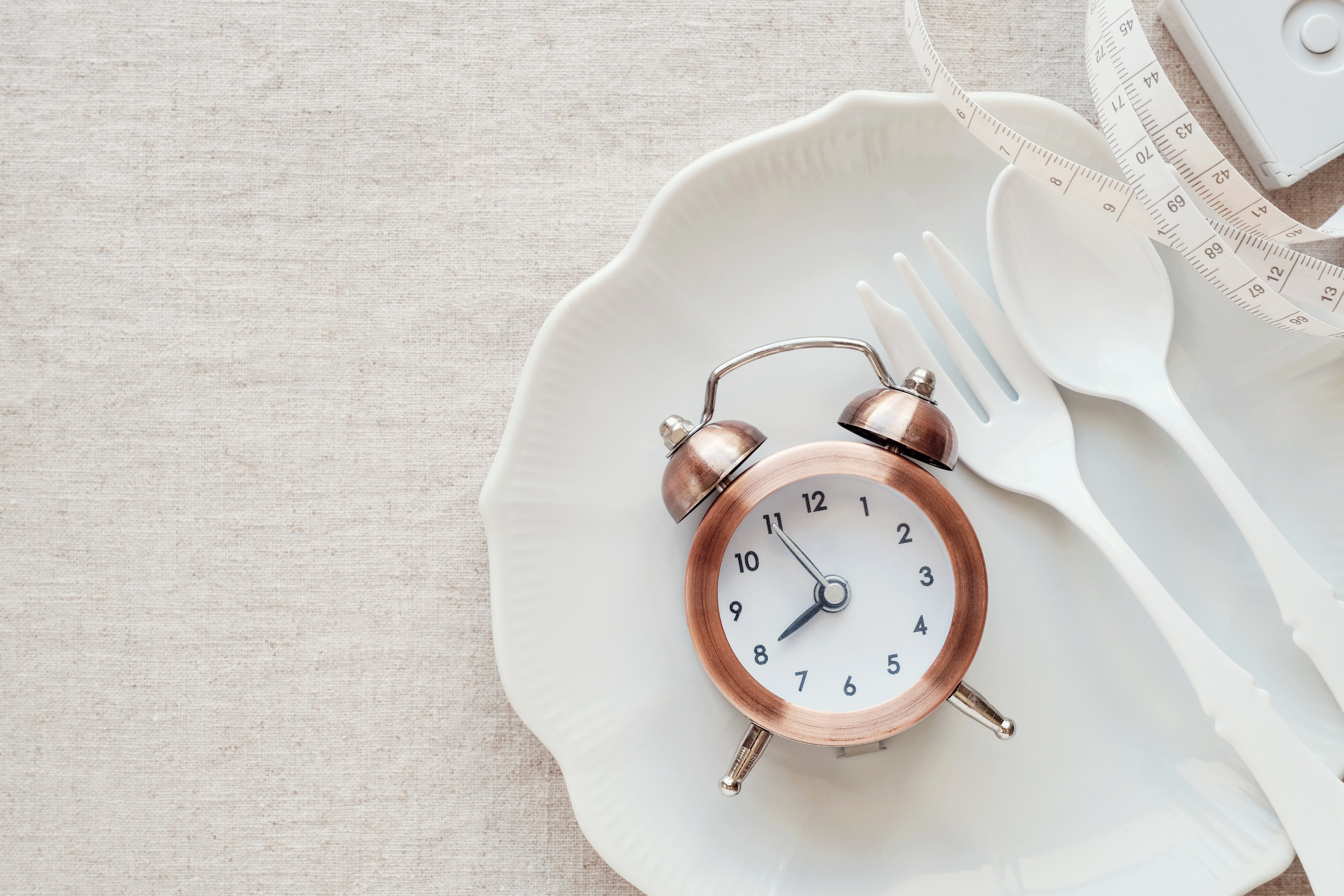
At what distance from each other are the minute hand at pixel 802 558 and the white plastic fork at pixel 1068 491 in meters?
0.20

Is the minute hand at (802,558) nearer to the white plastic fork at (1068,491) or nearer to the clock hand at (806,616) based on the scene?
the clock hand at (806,616)

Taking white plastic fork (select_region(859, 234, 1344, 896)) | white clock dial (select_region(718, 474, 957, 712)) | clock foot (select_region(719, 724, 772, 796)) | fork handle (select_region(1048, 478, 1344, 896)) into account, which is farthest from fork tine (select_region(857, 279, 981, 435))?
clock foot (select_region(719, 724, 772, 796))

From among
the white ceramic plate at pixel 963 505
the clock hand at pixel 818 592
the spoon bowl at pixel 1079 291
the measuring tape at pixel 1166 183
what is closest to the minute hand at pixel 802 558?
the clock hand at pixel 818 592

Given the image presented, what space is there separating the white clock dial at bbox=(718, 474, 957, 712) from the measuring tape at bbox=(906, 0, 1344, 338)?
343mm

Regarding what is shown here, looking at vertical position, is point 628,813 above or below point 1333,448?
below

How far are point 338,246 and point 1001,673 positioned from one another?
840 millimetres

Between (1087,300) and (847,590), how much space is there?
1.26ft

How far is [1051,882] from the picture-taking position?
807 millimetres

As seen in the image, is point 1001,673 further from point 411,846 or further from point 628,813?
point 411,846

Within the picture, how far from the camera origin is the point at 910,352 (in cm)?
82

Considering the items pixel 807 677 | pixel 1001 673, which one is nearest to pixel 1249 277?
pixel 1001 673

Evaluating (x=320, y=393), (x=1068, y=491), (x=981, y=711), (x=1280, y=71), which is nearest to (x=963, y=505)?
(x=1068, y=491)

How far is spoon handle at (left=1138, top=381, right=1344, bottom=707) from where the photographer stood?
761 millimetres

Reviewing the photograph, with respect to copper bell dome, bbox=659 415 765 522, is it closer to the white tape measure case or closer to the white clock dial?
the white clock dial
